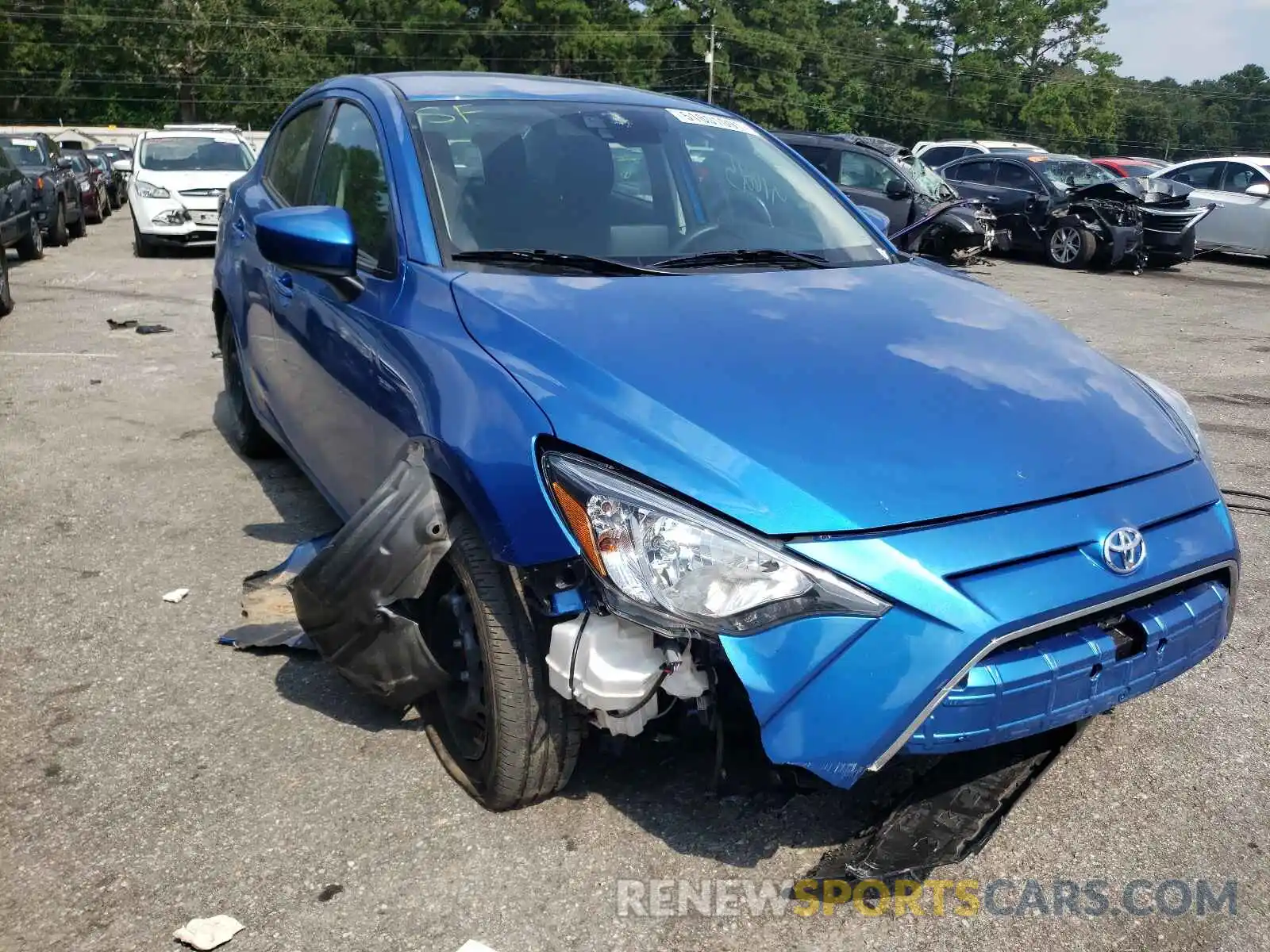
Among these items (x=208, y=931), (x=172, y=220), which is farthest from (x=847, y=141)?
(x=208, y=931)

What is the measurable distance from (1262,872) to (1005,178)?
1636 centimetres

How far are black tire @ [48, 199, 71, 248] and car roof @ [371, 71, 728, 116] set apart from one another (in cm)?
1377

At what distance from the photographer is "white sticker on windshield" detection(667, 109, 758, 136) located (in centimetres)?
401

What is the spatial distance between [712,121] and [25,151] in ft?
53.5

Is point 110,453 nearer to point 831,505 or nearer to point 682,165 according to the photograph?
point 682,165

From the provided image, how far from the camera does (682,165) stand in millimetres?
3779

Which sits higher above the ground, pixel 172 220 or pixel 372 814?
pixel 172 220

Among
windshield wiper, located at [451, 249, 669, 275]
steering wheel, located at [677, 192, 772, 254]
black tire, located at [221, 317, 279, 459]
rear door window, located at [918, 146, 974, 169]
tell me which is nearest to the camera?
windshield wiper, located at [451, 249, 669, 275]

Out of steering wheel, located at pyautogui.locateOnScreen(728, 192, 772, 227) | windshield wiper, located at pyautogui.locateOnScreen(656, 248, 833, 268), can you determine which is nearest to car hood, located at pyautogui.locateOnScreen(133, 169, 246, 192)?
steering wheel, located at pyautogui.locateOnScreen(728, 192, 772, 227)

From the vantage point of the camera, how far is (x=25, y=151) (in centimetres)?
1695

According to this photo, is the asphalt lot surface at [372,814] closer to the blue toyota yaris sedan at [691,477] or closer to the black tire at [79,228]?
the blue toyota yaris sedan at [691,477]

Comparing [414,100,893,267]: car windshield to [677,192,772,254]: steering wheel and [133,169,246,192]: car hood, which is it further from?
[133,169,246,192]: car hood

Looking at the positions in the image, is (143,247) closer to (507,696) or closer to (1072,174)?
(1072,174)

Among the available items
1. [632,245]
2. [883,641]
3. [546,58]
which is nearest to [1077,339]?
[632,245]
